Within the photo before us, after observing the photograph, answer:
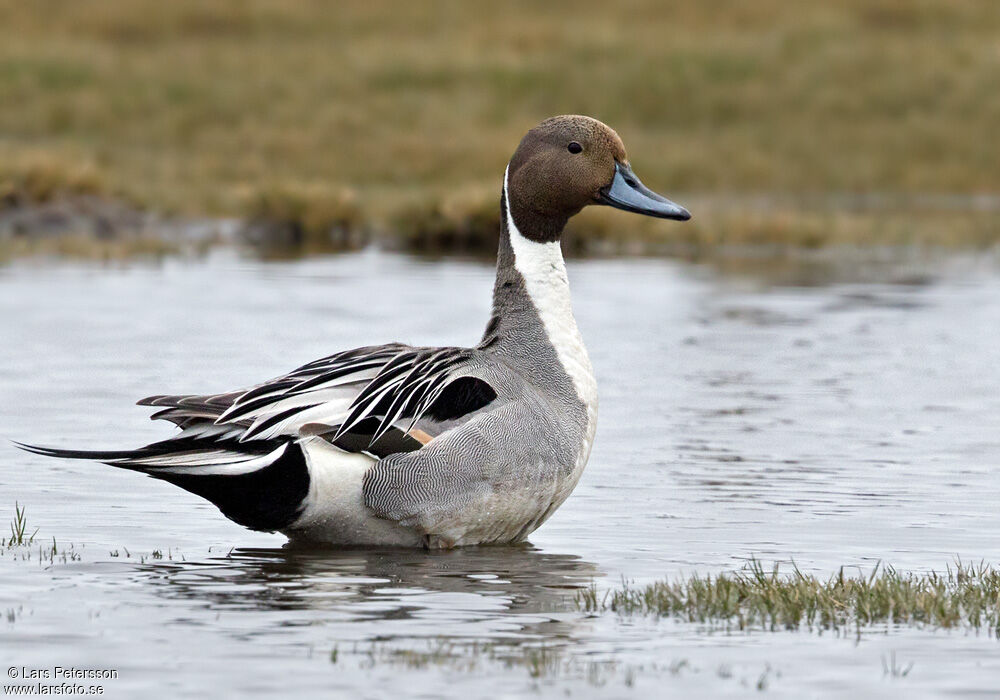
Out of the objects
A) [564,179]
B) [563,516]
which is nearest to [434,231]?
[563,516]

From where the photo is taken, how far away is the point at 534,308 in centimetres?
794

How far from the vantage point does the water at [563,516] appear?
5594mm

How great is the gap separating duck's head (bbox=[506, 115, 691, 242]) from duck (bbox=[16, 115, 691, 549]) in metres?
0.51

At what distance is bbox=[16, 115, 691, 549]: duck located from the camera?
703 centimetres

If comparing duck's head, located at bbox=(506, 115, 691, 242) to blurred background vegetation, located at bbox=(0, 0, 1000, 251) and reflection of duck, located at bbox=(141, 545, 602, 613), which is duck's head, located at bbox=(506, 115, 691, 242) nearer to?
reflection of duck, located at bbox=(141, 545, 602, 613)

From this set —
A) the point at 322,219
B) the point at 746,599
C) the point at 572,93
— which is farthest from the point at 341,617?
the point at 572,93

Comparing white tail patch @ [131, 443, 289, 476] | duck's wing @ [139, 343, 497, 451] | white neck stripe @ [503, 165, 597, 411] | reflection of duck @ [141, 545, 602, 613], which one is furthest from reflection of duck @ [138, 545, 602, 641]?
white neck stripe @ [503, 165, 597, 411]

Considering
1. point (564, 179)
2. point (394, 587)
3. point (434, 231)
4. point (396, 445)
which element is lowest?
point (394, 587)

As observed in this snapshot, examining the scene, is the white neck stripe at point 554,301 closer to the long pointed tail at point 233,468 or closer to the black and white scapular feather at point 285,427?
the black and white scapular feather at point 285,427

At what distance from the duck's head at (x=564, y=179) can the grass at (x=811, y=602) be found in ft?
6.69

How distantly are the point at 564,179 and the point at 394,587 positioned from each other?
2.22 metres

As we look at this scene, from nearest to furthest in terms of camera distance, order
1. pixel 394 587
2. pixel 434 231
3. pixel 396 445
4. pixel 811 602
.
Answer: pixel 811 602
pixel 394 587
pixel 396 445
pixel 434 231

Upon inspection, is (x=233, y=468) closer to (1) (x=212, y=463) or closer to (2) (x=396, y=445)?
(1) (x=212, y=463)

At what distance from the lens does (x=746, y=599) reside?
6.47m
